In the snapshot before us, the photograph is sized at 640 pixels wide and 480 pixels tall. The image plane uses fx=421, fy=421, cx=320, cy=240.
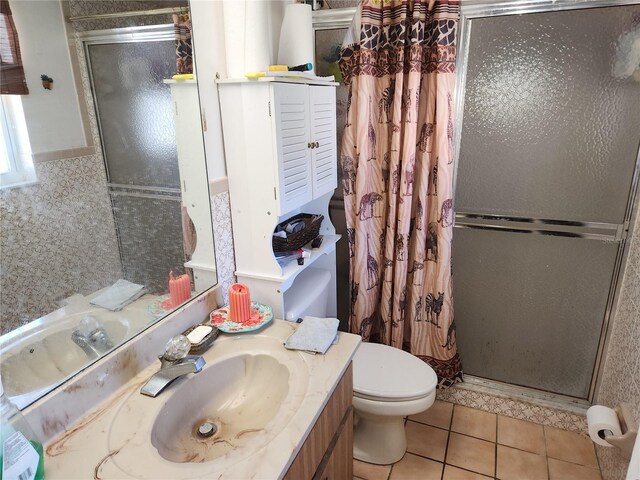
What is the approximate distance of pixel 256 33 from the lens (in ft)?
4.40

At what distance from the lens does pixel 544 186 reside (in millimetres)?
1805

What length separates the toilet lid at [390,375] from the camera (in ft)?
5.32

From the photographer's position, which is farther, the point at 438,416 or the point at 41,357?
the point at 438,416

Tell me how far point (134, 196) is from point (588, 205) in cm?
Result: 175

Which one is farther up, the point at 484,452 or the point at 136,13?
the point at 136,13

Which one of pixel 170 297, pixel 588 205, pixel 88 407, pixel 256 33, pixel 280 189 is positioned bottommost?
pixel 88 407

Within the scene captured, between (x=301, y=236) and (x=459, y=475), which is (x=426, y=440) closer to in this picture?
(x=459, y=475)

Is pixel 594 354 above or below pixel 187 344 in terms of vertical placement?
below

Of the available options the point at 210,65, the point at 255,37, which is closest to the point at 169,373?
the point at 210,65

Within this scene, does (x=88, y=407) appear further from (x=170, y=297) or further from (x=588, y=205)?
(x=588, y=205)

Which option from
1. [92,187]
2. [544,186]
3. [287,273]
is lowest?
[287,273]

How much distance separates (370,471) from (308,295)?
0.82 m

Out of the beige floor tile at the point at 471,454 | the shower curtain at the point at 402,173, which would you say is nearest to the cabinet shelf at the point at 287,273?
the shower curtain at the point at 402,173

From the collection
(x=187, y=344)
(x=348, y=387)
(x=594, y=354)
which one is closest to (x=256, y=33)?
(x=187, y=344)
